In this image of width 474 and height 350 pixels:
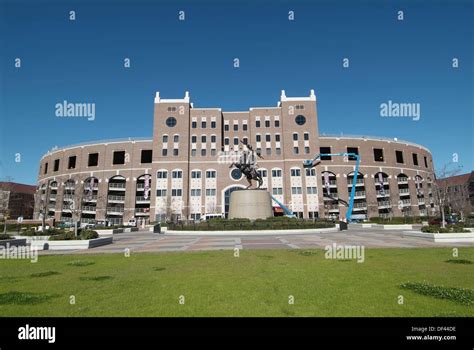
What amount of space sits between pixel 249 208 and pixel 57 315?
3086 cm

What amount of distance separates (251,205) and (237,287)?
28.7 metres

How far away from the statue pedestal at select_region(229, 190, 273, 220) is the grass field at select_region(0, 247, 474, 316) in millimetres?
23834

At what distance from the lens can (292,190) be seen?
62.2 meters

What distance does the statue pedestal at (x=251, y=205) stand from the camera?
35656 millimetres

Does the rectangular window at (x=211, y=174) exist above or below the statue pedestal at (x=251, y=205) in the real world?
above

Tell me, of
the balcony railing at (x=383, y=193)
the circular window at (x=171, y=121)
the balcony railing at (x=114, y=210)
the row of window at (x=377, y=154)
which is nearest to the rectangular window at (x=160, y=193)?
the balcony railing at (x=114, y=210)

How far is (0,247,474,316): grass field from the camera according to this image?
5.47 m

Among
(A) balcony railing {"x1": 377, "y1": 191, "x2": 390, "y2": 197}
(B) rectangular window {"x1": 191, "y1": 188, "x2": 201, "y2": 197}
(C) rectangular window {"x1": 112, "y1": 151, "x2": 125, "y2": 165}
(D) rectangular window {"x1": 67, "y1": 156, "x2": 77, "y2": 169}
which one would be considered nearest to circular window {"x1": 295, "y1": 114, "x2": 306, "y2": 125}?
(A) balcony railing {"x1": 377, "y1": 191, "x2": 390, "y2": 197}

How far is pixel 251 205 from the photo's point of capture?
35812 mm

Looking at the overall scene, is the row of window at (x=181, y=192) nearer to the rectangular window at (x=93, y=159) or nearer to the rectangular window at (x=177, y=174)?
the rectangular window at (x=177, y=174)

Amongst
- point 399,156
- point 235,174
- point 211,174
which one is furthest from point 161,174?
point 399,156

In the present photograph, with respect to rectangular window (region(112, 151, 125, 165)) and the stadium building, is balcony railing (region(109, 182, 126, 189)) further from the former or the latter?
rectangular window (region(112, 151, 125, 165))

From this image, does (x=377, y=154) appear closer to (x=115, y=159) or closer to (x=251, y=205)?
(x=251, y=205)

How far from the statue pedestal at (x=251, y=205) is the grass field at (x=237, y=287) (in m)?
23.8
